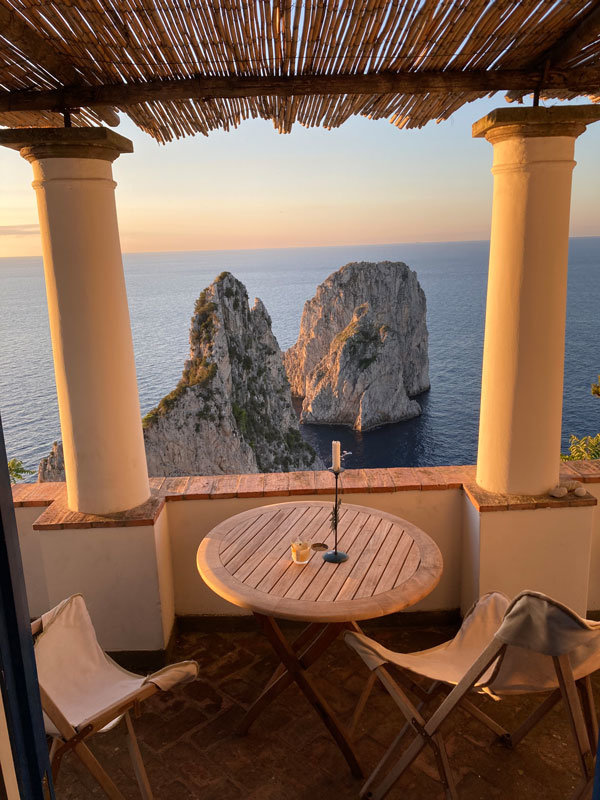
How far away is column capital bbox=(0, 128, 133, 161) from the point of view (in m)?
2.84

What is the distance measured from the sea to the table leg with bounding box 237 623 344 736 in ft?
5.64

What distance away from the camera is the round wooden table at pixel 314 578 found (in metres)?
2.37

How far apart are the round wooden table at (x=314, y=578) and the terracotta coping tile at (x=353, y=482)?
0.38m

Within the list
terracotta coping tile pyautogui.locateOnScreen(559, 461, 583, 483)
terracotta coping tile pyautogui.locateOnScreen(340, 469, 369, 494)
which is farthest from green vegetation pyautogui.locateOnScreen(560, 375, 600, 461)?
terracotta coping tile pyautogui.locateOnScreen(340, 469, 369, 494)

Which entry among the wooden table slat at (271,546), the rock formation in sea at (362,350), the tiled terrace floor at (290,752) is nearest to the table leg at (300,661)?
the tiled terrace floor at (290,752)

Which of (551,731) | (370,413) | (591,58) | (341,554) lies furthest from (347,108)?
(370,413)

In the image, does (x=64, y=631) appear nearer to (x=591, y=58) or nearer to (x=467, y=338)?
(x=591, y=58)

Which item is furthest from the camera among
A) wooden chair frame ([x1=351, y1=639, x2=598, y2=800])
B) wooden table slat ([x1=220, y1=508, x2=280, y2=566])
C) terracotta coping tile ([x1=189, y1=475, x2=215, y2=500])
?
terracotta coping tile ([x1=189, y1=475, x2=215, y2=500])

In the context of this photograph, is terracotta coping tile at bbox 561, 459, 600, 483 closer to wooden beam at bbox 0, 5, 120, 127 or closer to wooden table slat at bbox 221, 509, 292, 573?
wooden table slat at bbox 221, 509, 292, 573

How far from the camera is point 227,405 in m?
34.8

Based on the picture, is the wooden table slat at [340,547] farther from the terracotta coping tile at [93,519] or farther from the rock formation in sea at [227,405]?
the rock formation in sea at [227,405]

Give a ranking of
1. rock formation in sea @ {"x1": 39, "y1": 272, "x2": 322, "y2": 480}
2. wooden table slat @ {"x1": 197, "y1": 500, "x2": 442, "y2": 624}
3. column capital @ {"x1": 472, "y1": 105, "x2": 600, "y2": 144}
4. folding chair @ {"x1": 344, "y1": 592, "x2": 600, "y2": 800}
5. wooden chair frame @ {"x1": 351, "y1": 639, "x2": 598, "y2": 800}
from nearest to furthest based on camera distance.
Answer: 1. folding chair @ {"x1": 344, "y1": 592, "x2": 600, "y2": 800}
2. wooden chair frame @ {"x1": 351, "y1": 639, "x2": 598, "y2": 800}
3. wooden table slat @ {"x1": 197, "y1": 500, "x2": 442, "y2": 624}
4. column capital @ {"x1": 472, "y1": 105, "x2": 600, "y2": 144}
5. rock formation in sea @ {"x1": 39, "y1": 272, "x2": 322, "y2": 480}

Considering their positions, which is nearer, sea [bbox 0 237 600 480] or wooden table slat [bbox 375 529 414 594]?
wooden table slat [bbox 375 529 414 594]

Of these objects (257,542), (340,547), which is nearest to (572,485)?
(340,547)
